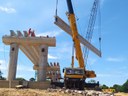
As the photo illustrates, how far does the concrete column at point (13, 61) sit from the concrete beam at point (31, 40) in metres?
1.32

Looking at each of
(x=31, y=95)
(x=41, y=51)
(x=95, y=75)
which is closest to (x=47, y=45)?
(x=41, y=51)

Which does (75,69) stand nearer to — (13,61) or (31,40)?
(31,40)

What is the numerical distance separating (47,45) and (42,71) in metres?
5.28

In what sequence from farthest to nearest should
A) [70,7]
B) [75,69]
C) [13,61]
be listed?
[13,61]
[70,7]
[75,69]

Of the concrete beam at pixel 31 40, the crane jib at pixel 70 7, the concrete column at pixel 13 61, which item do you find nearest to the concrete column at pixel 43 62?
the concrete beam at pixel 31 40

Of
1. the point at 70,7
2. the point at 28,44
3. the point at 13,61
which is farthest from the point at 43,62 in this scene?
the point at 70,7

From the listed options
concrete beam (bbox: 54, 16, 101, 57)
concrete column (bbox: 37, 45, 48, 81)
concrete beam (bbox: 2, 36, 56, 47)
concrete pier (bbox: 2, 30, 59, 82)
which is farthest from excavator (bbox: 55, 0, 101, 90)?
concrete column (bbox: 37, 45, 48, 81)

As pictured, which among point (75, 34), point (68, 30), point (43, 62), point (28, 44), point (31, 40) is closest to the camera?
point (75, 34)

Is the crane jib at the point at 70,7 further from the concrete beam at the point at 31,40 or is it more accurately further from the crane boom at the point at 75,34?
the concrete beam at the point at 31,40

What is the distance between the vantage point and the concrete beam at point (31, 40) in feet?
209

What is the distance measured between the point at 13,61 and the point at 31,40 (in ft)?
19.9

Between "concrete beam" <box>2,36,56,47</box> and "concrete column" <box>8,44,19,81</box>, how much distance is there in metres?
1.32

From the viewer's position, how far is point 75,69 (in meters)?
50.9

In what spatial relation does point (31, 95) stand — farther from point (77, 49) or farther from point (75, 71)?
point (77, 49)
